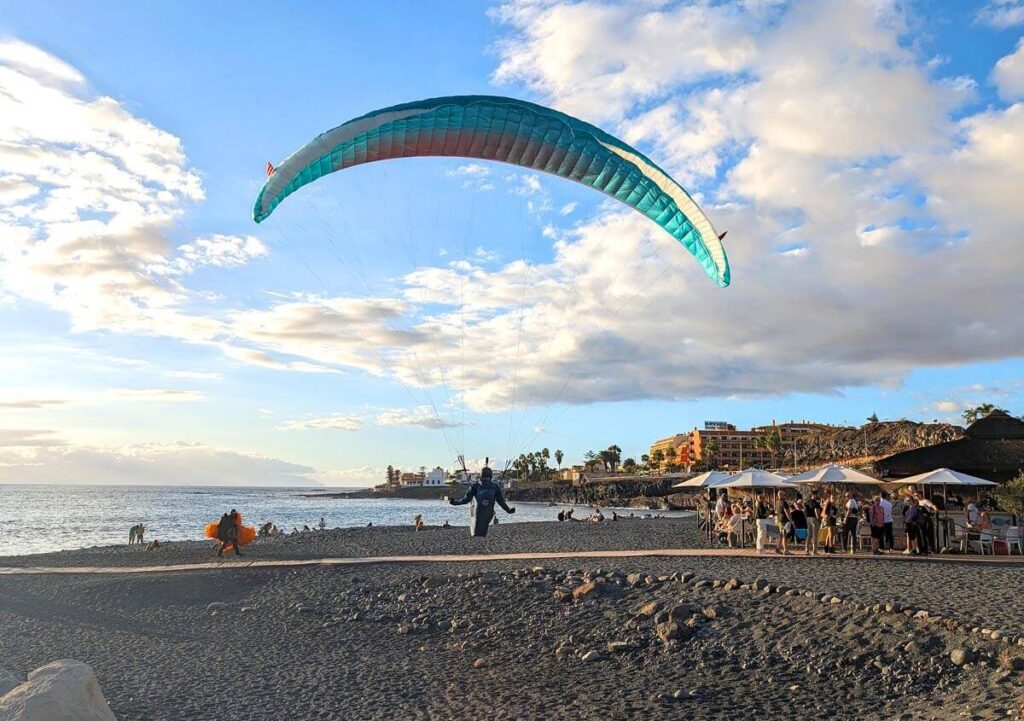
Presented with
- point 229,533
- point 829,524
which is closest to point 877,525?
point 829,524

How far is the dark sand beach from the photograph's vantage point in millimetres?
9102

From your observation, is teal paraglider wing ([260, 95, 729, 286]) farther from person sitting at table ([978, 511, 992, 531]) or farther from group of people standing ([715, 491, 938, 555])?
person sitting at table ([978, 511, 992, 531])

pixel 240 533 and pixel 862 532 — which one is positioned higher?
pixel 862 532

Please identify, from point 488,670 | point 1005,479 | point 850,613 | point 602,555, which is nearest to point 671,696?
point 488,670

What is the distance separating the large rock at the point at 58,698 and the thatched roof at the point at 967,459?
2651 centimetres

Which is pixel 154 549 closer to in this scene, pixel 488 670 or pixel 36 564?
pixel 36 564

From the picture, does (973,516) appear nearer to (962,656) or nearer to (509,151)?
(962,656)

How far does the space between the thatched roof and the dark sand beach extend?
12652mm

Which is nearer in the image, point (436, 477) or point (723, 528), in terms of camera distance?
point (723, 528)

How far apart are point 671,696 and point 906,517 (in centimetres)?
1071

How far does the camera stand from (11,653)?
12062 mm

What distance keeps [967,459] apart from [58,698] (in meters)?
29.6

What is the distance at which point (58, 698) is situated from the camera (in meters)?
5.42

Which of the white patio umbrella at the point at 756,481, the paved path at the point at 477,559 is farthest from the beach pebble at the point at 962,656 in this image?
the white patio umbrella at the point at 756,481
